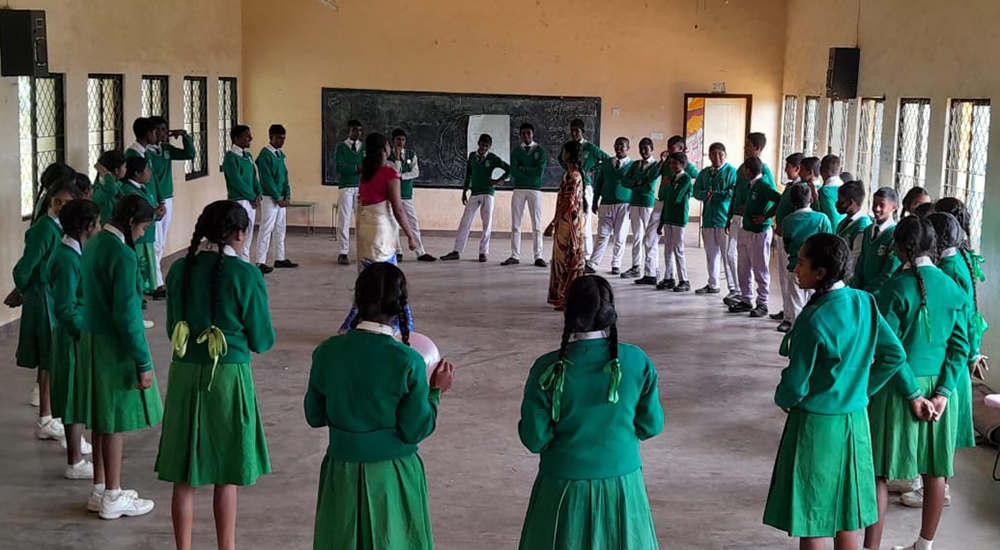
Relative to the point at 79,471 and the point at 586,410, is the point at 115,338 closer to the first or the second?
the point at 79,471

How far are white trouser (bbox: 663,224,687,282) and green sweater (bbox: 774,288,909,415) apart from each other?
754 cm

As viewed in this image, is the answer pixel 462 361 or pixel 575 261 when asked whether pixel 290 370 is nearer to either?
pixel 462 361

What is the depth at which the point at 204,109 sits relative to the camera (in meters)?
14.4

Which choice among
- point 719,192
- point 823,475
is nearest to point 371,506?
point 823,475

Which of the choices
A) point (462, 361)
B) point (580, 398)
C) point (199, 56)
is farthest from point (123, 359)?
point (199, 56)

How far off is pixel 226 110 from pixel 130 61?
12.3 feet

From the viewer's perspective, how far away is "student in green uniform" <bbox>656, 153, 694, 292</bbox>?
1172 cm

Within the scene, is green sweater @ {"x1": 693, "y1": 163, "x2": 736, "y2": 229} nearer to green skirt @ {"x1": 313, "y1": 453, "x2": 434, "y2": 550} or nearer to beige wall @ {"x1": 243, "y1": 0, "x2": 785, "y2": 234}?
beige wall @ {"x1": 243, "y1": 0, "x2": 785, "y2": 234}

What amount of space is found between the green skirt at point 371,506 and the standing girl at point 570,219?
21.7 ft

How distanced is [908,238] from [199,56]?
10878 mm

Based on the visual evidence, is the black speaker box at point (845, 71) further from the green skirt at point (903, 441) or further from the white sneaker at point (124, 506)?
the white sneaker at point (124, 506)

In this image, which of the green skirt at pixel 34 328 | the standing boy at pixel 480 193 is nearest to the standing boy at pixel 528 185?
the standing boy at pixel 480 193

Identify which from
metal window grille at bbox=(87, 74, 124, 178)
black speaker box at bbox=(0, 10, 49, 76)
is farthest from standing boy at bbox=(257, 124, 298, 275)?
black speaker box at bbox=(0, 10, 49, 76)

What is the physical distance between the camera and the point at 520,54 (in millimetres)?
15766
